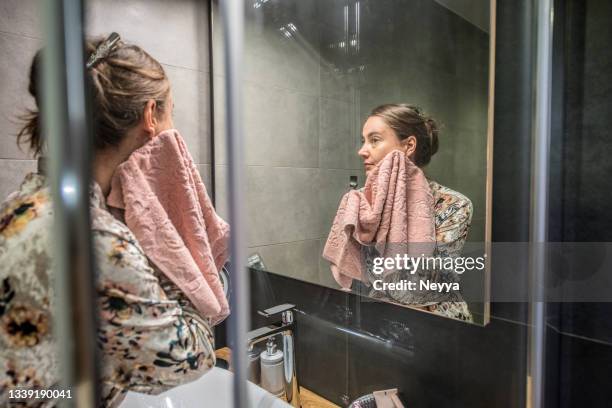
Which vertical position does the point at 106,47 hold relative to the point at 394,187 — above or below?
above

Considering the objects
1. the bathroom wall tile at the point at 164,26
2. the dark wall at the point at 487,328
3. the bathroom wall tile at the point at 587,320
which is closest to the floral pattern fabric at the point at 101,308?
the bathroom wall tile at the point at 164,26

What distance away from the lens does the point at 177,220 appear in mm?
628

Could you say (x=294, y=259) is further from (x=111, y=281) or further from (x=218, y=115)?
(x=111, y=281)

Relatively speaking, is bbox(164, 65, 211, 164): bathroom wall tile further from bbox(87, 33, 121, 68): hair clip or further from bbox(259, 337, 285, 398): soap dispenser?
bbox(259, 337, 285, 398): soap dispenser

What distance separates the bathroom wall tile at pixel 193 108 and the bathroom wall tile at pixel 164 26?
0.09 ft

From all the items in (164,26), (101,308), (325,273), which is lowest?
(325,273)

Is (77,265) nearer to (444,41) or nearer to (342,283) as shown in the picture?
(342,283)

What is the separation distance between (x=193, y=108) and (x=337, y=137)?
1.10 feet

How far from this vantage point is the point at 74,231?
271mm

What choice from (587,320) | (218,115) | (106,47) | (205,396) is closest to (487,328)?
(587,320)

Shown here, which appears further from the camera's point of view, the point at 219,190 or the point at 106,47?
the point at 219,190

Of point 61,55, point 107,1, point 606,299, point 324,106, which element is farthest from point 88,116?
point 606,299

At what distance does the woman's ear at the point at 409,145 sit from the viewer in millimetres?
785

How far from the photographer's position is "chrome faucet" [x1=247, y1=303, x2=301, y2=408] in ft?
3.00
